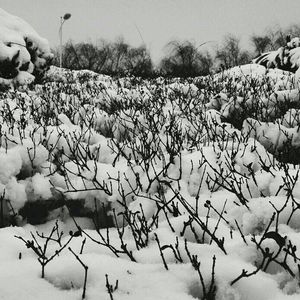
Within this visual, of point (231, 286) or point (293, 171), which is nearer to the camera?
point (231, 286)

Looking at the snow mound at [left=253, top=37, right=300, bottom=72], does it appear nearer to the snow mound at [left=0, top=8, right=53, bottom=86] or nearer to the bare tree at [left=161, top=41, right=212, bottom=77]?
the bare tree at [left=161, top=41, right=212, bottom=77]

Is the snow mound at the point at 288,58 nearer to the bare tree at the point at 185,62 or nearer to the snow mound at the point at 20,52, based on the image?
the bare tree at the point at 185,62

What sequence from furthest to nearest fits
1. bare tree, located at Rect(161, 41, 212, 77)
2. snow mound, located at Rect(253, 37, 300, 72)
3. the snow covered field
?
1. bare tree, located at Rect(161, 41, 212, 77)
2. snow mound, located at Rect(253, 37, 300, 72)
3. the snow covered field

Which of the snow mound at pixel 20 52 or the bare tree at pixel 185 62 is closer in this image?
the snow mound at pixel 20 52

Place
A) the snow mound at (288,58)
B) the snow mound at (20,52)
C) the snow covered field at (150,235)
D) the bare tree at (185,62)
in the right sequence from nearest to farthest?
1. the snow covered field at (150,235)
2. the snow mound at (20,52)
3. the snow mound at (288,58)
4. the bare tree at (185,62)

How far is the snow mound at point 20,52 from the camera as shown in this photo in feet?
28.3

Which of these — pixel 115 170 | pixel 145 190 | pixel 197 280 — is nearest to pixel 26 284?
pixel 197 280

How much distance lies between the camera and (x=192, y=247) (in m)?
1.66

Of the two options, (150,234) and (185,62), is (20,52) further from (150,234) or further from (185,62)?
(185,62)

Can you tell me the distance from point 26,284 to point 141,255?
580mm

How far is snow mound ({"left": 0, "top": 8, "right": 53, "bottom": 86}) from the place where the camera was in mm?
8633

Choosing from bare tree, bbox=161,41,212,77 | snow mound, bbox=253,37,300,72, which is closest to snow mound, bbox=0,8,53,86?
bare tree, bbox=161,41,212,77

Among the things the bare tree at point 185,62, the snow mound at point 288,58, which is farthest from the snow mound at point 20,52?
the snow mound at point 288,58

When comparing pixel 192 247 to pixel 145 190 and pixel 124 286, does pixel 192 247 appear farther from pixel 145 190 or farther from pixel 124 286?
pixel 145 190
